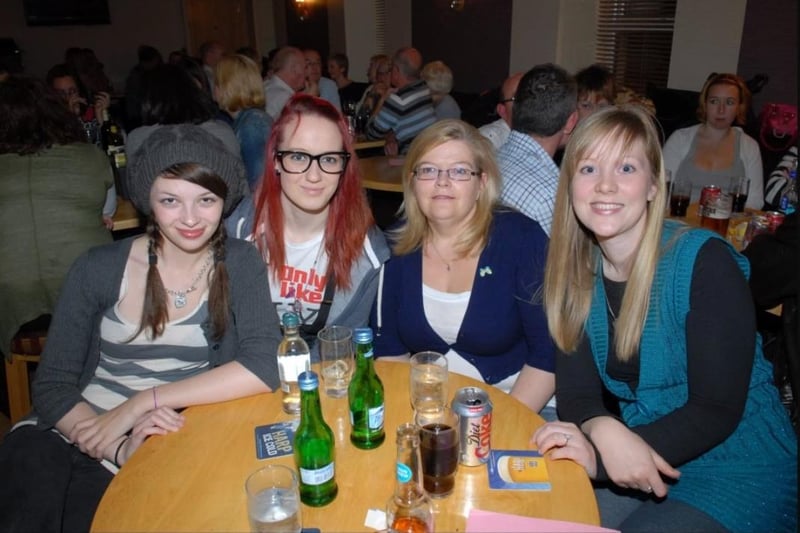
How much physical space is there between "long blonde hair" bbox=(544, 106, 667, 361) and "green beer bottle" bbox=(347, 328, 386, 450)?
61cm

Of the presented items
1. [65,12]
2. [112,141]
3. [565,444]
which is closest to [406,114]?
[112,141]

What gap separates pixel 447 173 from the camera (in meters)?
1.97

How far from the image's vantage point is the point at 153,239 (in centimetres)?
186

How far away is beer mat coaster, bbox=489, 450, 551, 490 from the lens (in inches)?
50.4

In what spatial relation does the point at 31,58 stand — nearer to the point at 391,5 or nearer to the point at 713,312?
the point at 391,5

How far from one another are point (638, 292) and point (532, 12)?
20.2 feet

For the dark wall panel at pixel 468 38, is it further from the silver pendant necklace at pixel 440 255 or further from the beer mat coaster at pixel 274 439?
the beer mat coaster at pixel 274 439

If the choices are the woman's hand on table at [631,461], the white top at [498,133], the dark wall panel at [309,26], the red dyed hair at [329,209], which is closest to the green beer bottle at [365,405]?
the woman's hand on table at [631,461]

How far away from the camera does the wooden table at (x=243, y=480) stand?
3.94ft

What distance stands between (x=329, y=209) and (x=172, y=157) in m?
0.60

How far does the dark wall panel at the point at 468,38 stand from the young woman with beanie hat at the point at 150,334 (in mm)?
6388

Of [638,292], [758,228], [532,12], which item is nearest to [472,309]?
[638,292]

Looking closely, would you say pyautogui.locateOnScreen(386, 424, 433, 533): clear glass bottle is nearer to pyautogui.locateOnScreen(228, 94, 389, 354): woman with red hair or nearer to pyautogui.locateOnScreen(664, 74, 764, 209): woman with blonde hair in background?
pyautogui.locateOnScreen(228, 94, 389, 354): woman with red hair

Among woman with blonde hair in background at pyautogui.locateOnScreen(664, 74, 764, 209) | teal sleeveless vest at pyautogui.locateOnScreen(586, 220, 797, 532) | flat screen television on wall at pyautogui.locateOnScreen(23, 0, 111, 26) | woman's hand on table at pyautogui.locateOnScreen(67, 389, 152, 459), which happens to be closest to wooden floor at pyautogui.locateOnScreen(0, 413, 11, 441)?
woman's hand on table at pyautogui.locateOnScreen(67, 389, 152, 459)
